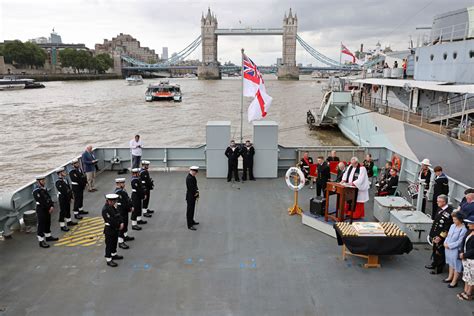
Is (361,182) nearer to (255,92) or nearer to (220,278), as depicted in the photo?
(220,278)

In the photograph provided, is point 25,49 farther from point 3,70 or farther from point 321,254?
point 321,254

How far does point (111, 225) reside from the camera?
250 inches

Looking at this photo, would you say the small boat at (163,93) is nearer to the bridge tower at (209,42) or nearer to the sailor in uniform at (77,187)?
the sailor in uniform at (77,187)

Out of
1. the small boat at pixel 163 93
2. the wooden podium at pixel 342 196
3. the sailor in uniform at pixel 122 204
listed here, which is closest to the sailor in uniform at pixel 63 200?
the sailor in uniform at pixel 122 204

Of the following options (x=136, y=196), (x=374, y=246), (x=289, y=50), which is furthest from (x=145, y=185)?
(x=289, y=50)

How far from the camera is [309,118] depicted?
34.5 metres

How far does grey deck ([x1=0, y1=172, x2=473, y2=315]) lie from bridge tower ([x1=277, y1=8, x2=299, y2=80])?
458 feet

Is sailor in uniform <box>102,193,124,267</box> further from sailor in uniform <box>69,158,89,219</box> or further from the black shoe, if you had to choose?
sailor in uniform <box>69,158,89,219</box>

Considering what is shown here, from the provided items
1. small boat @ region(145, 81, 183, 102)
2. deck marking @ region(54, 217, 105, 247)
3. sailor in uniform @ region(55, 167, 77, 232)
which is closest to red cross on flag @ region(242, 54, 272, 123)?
deck marking @ region(54, 217, 105, 247)

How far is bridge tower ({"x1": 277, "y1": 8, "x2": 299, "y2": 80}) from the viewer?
14386 centimetres

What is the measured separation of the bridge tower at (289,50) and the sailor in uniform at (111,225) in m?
141

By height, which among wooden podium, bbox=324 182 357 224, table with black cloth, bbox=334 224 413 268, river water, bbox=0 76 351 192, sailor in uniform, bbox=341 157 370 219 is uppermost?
sailor in uniform, bbox=341 157 370 219

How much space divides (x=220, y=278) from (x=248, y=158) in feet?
18.3

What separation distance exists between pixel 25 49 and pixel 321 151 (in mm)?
126996
